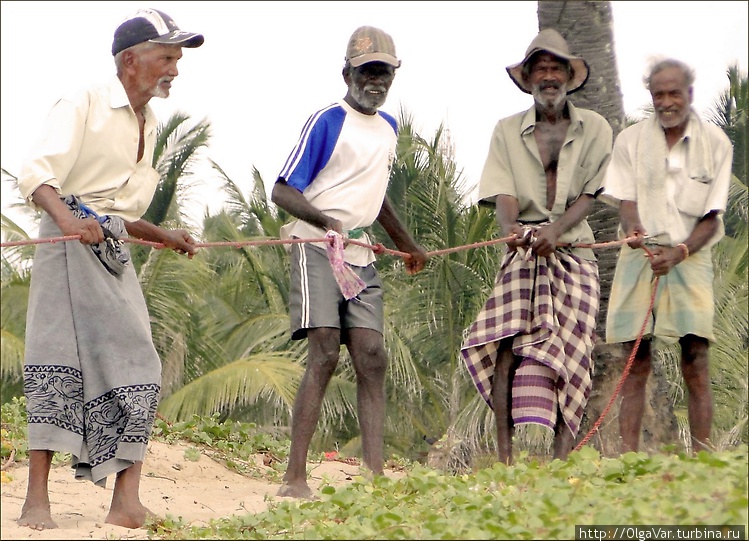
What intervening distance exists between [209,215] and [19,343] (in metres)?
7.78

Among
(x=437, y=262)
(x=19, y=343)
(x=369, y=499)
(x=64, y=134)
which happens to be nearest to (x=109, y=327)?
(x=64, y=134)

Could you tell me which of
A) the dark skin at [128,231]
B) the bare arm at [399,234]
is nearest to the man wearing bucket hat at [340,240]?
the bare arm at [399,234]

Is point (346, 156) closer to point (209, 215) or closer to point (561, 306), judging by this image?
point (561, 306)

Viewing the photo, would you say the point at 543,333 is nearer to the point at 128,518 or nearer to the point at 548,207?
the point at 548,207

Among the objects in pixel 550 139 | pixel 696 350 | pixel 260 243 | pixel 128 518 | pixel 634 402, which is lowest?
pixel 128 518

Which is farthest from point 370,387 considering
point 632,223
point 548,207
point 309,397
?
point 632,223

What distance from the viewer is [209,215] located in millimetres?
21391

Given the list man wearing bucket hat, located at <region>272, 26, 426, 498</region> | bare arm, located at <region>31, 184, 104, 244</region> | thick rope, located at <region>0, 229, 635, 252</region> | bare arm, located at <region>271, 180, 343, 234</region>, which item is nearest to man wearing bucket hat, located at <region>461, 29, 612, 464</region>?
thick rope, located at <region>0, 229, 635, 252</region>

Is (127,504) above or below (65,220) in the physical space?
below

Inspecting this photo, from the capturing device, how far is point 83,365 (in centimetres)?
505

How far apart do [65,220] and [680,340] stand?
3.36 metres

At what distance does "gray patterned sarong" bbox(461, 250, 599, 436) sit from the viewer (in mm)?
6234

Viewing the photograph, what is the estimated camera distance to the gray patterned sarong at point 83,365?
4969 mm

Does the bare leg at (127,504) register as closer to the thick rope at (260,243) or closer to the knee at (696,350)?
the thick rope at (260,243)
